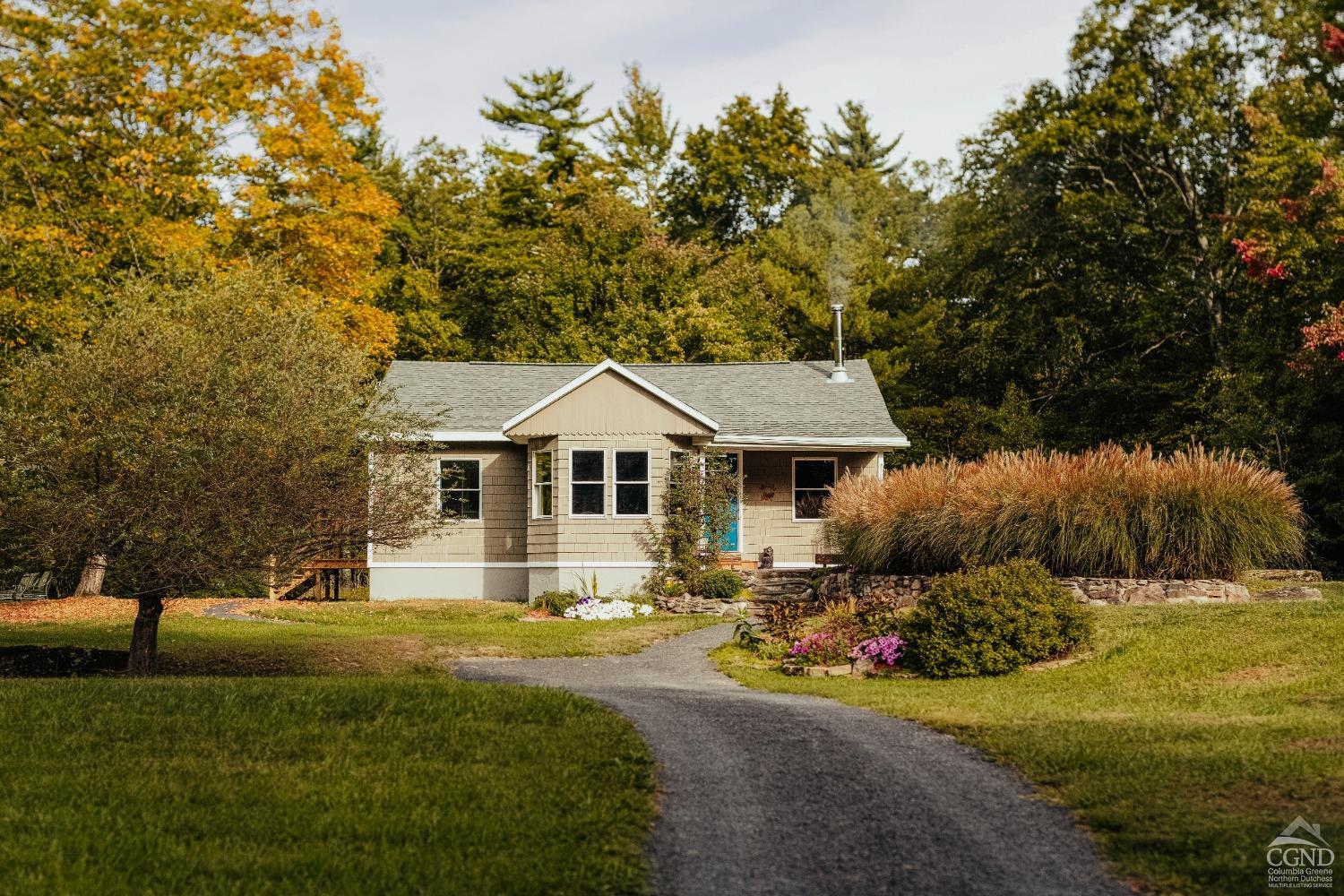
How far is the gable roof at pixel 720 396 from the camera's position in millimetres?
26438

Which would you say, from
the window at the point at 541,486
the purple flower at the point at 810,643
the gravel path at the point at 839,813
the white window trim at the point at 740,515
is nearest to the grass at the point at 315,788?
the gravel path at the point at 839,813

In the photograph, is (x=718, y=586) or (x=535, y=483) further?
(x=535, y=483)


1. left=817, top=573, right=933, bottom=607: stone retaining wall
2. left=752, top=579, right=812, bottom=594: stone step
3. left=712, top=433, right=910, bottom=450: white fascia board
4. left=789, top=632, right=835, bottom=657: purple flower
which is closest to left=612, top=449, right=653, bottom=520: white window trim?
left=712, top=433, right=910, bottom=450: white fascia board

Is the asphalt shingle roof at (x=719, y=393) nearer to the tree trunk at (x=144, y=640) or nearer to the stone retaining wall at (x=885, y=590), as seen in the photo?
the stone retaining wall at (x=885, y=590)

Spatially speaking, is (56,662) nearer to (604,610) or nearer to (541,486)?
(604,610)

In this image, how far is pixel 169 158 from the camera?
2720 cm

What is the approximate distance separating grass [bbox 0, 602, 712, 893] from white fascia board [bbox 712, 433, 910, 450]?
13735mm

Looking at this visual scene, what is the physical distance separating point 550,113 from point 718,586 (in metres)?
27.0

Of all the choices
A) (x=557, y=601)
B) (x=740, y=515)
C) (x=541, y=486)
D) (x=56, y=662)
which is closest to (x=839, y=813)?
(x=56, y=662)

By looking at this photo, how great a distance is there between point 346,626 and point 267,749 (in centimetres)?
1193

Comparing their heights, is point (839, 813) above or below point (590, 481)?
below

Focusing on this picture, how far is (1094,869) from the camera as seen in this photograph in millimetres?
6906

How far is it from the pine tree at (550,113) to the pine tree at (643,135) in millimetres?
962

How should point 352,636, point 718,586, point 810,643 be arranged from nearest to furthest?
point 810,643 → point 352,636 → point 718,586
